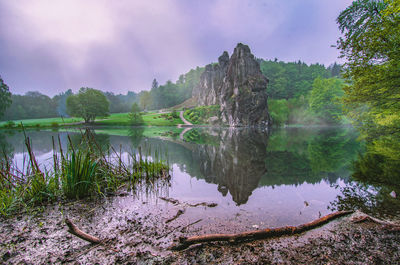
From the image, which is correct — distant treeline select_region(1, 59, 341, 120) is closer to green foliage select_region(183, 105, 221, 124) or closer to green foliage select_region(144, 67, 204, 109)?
green foliage select_region(144, 67, 204, 109)

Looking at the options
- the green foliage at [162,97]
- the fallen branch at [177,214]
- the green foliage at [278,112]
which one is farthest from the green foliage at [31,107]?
the fallen branch at [177,214]

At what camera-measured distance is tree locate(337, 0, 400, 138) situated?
8906 mm

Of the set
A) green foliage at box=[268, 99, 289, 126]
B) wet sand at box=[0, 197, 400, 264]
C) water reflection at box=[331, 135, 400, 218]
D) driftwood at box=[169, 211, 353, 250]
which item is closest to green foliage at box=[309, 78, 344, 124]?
green foliage at box=[268, 99, 289, 126]

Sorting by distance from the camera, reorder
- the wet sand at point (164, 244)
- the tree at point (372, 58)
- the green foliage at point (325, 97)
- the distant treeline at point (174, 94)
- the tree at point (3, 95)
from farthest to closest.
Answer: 1. the distant treeline at point (174, 94)
2. the green foliage at point (325, 97)
3. the tree at point (3, 95)
4. the tree at point (372, 58)
5. the wet sand at point (164, 244)

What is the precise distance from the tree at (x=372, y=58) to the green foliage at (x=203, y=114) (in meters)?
54.2

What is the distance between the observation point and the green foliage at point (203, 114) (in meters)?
67.4

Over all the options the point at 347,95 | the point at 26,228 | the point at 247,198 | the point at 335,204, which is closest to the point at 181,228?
the point at 247,198

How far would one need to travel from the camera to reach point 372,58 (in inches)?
386

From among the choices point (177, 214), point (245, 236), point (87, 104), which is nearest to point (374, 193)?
point (245, 236)

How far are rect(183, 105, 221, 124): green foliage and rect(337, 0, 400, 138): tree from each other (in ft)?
178

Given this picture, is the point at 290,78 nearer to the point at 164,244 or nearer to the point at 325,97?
the point at 325,97

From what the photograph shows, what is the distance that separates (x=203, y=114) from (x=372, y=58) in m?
60.6

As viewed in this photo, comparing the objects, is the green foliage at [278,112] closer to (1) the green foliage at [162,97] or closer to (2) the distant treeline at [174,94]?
(2) the distant treeline at [174,94]

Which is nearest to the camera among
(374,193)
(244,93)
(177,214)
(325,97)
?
(177,214)
